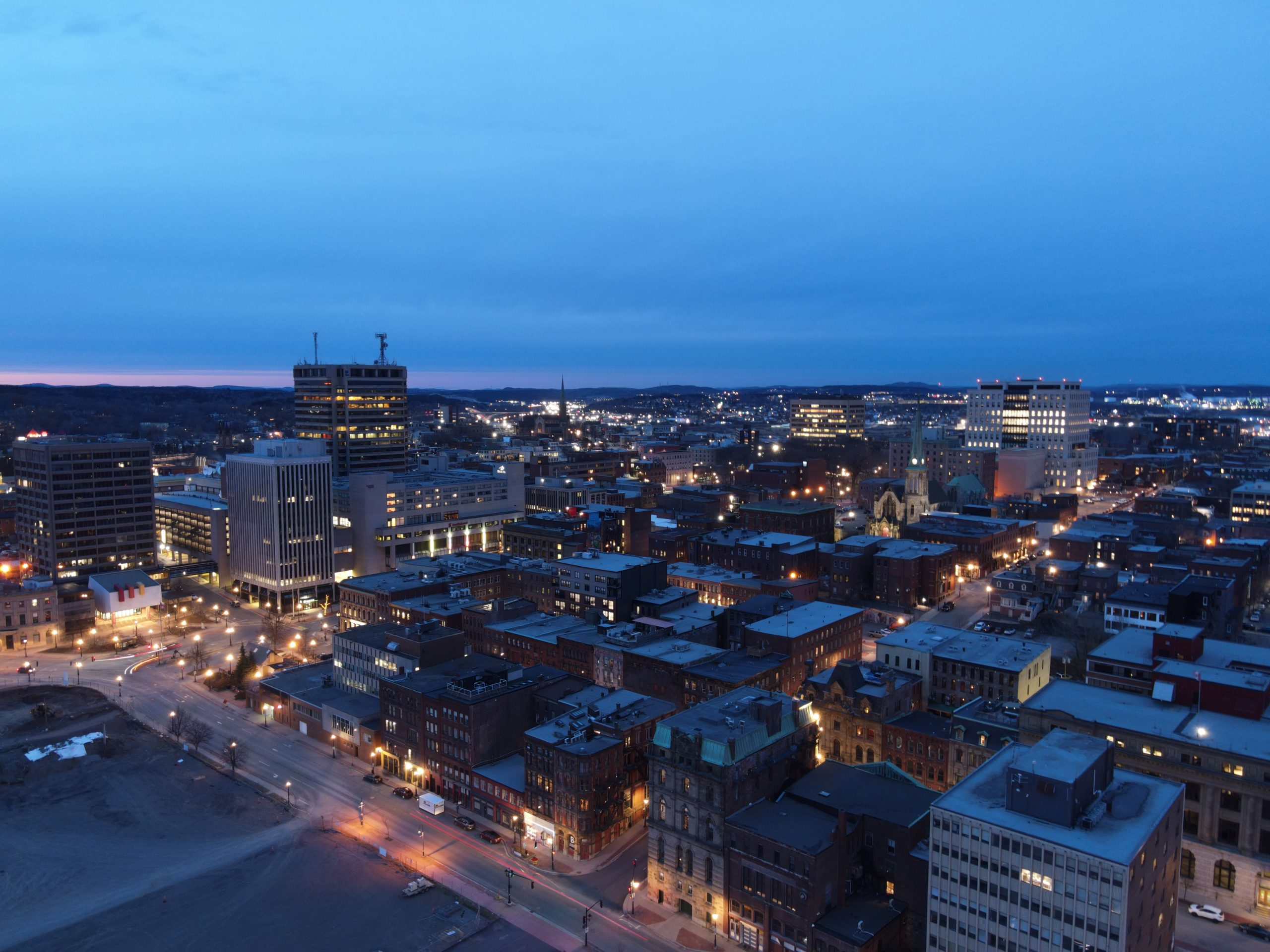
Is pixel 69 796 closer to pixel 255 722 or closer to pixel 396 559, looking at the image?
pixel 255 722

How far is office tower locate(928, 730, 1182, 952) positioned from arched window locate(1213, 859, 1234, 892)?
1059cm

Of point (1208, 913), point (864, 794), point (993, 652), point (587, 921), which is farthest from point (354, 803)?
point (1208, 913)

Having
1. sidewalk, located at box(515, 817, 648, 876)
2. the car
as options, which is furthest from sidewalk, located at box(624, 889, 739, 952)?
the car

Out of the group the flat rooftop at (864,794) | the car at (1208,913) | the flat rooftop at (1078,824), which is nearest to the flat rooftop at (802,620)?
the flat rooftop at (864,794)

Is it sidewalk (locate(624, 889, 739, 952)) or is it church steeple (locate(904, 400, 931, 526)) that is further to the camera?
church steeple (locate(904, 400, 931, 526))

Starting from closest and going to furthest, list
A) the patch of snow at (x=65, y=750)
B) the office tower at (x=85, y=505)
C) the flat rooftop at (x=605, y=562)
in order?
1. the patch of snow at (x=65, y=750)
2. the flat rooftop at (x=605, y=562)
3. the office tower at (x=85, y=505)

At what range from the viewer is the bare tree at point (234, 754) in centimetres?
8250

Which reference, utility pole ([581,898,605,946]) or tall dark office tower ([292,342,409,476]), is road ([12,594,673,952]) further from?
tall dark office tower ([292,342,409,476])

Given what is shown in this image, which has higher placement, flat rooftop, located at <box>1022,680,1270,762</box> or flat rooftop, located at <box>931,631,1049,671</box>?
flat rooftop, located at <box>1022,680,1270,762</box>

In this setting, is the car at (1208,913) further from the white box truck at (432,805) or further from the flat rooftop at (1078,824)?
the white box truck at (432,805)

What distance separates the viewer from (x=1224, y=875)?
198ft

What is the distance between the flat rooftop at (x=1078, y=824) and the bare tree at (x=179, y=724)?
75429 millimetres

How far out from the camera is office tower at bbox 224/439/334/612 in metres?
144

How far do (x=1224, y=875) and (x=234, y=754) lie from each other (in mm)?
83225
